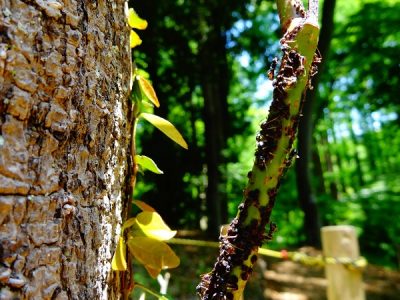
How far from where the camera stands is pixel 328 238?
5.56 ft

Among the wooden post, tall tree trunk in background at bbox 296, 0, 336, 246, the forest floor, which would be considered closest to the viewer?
the wooden post

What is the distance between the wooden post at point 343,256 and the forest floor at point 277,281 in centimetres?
258

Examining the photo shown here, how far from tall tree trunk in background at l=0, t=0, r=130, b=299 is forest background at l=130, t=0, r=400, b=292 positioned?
3891mm

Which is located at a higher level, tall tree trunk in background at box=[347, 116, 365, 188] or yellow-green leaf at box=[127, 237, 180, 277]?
tall tree trunk in background at box=[347, 116, 365, 188]

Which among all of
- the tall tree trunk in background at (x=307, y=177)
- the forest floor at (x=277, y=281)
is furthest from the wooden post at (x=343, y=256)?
the tall tree trunk in background at (x=307, y=177)

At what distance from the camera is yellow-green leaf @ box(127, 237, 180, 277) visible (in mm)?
601

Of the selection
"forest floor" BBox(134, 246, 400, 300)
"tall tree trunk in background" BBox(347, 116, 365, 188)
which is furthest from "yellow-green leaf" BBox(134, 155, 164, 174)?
"tall tree trunk in background" BBox(347, 116, 365, 188)

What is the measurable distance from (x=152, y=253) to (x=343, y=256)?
128cm

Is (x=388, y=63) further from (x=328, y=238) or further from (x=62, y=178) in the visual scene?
(x=62, y=178)

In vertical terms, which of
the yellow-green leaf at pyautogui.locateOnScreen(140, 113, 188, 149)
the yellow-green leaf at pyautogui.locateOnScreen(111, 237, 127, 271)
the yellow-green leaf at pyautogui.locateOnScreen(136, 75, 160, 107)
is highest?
the yellow-green leaf at pyautogui.locateOnScreen(136, 75, 160, 107)

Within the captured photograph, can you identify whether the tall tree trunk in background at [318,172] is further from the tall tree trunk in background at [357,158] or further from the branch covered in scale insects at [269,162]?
the branch covered in scale insects at [269,162]

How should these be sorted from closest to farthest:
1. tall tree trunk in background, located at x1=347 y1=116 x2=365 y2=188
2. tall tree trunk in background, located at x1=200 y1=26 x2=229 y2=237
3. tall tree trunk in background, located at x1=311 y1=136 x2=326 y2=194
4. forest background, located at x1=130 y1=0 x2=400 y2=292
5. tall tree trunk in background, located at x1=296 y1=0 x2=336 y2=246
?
1. forest background, located at x1=130 y1=0 x2=400 y2=292
2. tall tree trunk in background, located at x1=296 y1=0 x2=336 y2=246
3. tall tree trunk in background, located at x1=200 y1=26 x2=229 y2=237
4. tall tree trunk in background, located at x1=311 y1=136 x2=326 y2=194
5. tall tree trunk in background, located at x1=347 y1=116 x2=365 y2=188

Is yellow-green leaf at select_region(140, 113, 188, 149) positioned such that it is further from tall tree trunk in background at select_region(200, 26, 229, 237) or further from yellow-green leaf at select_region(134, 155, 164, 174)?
tall tree trunk in background at select_region(200, 26, 229, 237)

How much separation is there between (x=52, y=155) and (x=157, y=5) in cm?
535
